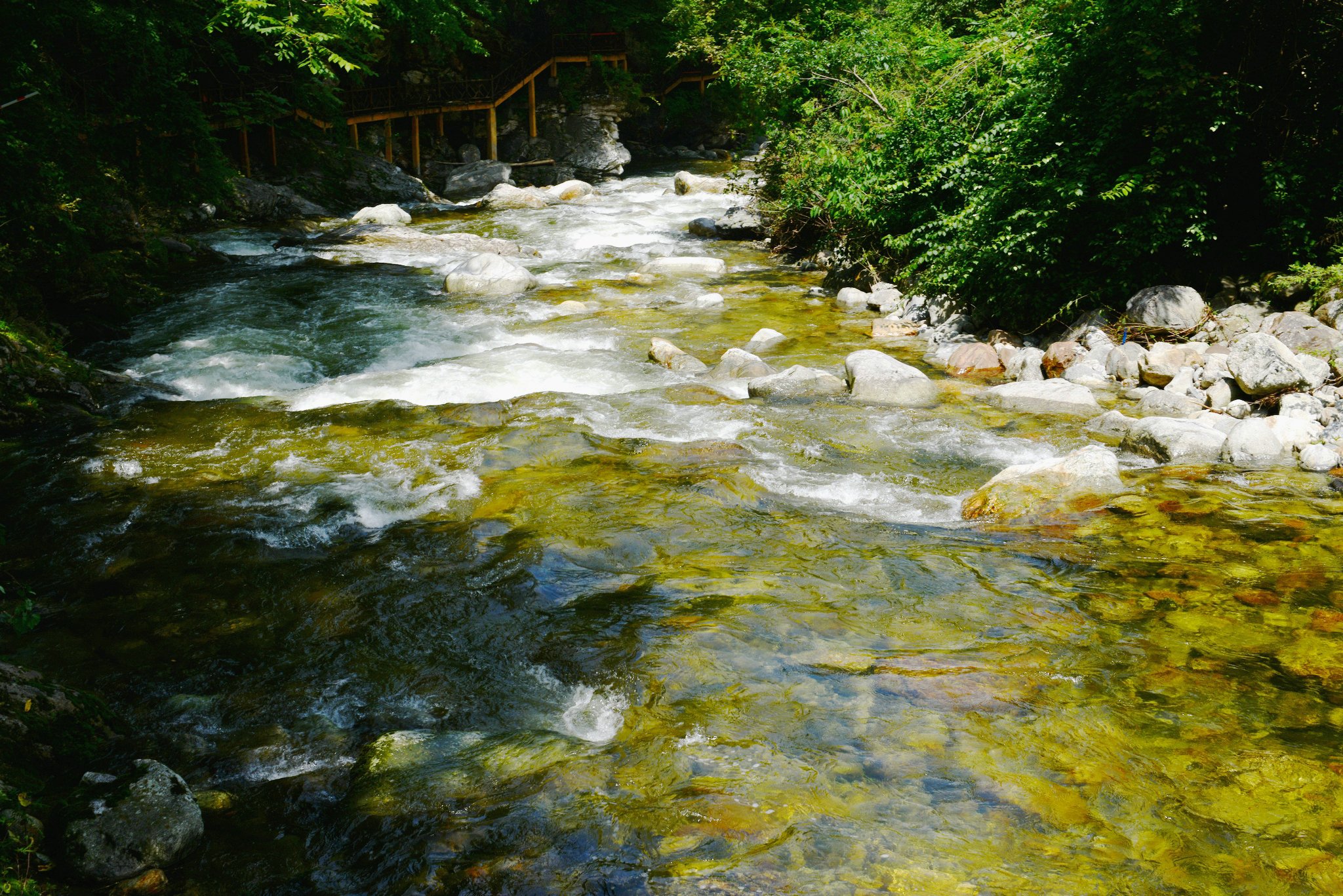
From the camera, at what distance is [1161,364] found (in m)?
8.05

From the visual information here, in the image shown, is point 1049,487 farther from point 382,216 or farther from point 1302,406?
point 382,216

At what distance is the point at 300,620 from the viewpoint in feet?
15.1

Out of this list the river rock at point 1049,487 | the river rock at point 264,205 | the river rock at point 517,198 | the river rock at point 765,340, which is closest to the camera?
the river rock at point 1049,487

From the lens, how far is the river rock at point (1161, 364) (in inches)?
314

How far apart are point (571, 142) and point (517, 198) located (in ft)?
25.2

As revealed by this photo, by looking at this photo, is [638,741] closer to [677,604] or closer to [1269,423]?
[677,604]


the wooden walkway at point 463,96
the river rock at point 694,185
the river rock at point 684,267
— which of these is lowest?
the river rock at point 684,267

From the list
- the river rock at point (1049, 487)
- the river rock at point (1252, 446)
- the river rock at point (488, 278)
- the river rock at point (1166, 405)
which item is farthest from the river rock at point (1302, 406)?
the river rock at point (488, 278)

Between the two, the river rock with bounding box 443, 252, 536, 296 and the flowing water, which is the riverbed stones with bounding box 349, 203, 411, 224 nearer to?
the river rock with bounding box 443, 252, 536, 296

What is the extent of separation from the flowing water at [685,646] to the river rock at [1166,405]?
1.03 m

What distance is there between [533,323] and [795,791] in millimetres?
8941

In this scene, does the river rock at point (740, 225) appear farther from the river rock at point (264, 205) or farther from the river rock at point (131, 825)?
Answer: the river rock at point (131, 825)

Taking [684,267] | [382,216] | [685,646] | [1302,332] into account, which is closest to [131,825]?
[685,646]

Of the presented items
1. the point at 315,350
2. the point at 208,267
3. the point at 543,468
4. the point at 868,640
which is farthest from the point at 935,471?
the point at 208,267
